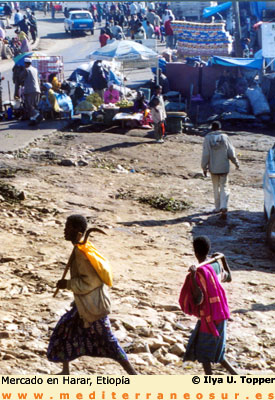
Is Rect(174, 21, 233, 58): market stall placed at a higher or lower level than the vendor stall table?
higher

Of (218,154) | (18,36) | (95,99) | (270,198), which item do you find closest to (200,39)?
(95,99)

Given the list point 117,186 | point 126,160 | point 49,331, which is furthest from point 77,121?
point 49,331

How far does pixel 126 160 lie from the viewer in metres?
15.8

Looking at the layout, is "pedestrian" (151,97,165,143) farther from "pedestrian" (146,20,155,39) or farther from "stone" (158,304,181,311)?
"pedestrian" (146,20,155,39)

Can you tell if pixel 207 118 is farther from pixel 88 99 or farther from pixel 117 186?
pixel 117 186

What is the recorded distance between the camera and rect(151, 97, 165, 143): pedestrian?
16.9 metres

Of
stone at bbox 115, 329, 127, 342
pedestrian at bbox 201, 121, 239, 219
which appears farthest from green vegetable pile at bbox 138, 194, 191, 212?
stone at bbox 115, 329, 127, 342

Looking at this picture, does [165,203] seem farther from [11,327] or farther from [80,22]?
[80,22]

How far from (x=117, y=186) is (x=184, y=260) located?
411cm

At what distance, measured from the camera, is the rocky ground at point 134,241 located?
6.68m

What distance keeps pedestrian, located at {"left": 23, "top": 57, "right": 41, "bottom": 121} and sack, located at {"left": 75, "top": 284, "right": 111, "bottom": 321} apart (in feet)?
43.8

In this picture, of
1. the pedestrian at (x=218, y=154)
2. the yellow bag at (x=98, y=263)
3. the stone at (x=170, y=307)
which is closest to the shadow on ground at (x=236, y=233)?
the pedestrian at (x=218, y=154)

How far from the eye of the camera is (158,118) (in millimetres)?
17078

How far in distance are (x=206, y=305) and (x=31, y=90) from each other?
45.8 feet
